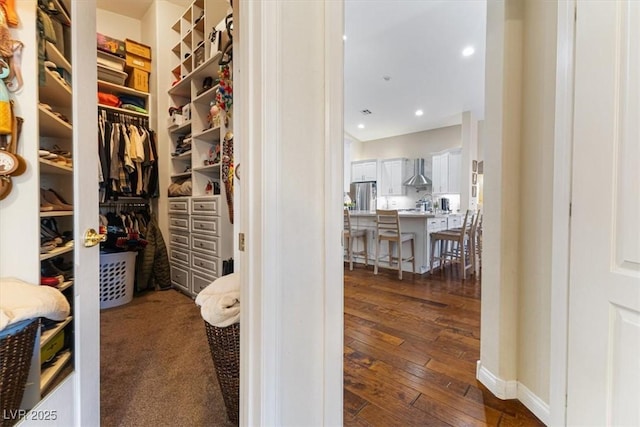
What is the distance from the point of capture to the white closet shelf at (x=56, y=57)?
3.38ft

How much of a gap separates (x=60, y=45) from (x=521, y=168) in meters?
2.16

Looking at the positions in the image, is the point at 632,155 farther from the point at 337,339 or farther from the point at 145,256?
the point at 145,256

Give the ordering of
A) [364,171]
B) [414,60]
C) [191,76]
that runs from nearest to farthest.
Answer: [191,76] → [414,60] → [364,171]

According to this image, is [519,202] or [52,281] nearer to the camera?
[52,281]

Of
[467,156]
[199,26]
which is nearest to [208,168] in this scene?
[199,26]

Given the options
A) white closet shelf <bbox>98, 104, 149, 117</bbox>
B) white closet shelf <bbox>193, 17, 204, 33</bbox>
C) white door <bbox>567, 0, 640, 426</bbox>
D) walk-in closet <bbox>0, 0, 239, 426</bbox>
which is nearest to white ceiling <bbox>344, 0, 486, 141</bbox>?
white closet shelf <bbox>193, 17, 204, 33</bbox>

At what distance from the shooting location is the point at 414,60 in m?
3.94

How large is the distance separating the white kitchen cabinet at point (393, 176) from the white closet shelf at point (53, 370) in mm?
7203

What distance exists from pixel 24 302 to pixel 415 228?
408 cm

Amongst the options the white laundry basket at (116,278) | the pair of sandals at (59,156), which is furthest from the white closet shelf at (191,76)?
the white laundry basket at (116,278)

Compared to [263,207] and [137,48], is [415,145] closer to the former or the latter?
[137,48]

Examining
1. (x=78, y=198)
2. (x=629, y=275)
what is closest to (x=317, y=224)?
(x=78, y=198)

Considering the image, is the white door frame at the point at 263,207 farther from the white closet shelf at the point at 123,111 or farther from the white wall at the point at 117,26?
the white wall at the point at 117,26

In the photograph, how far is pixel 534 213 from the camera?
1.37 meters
